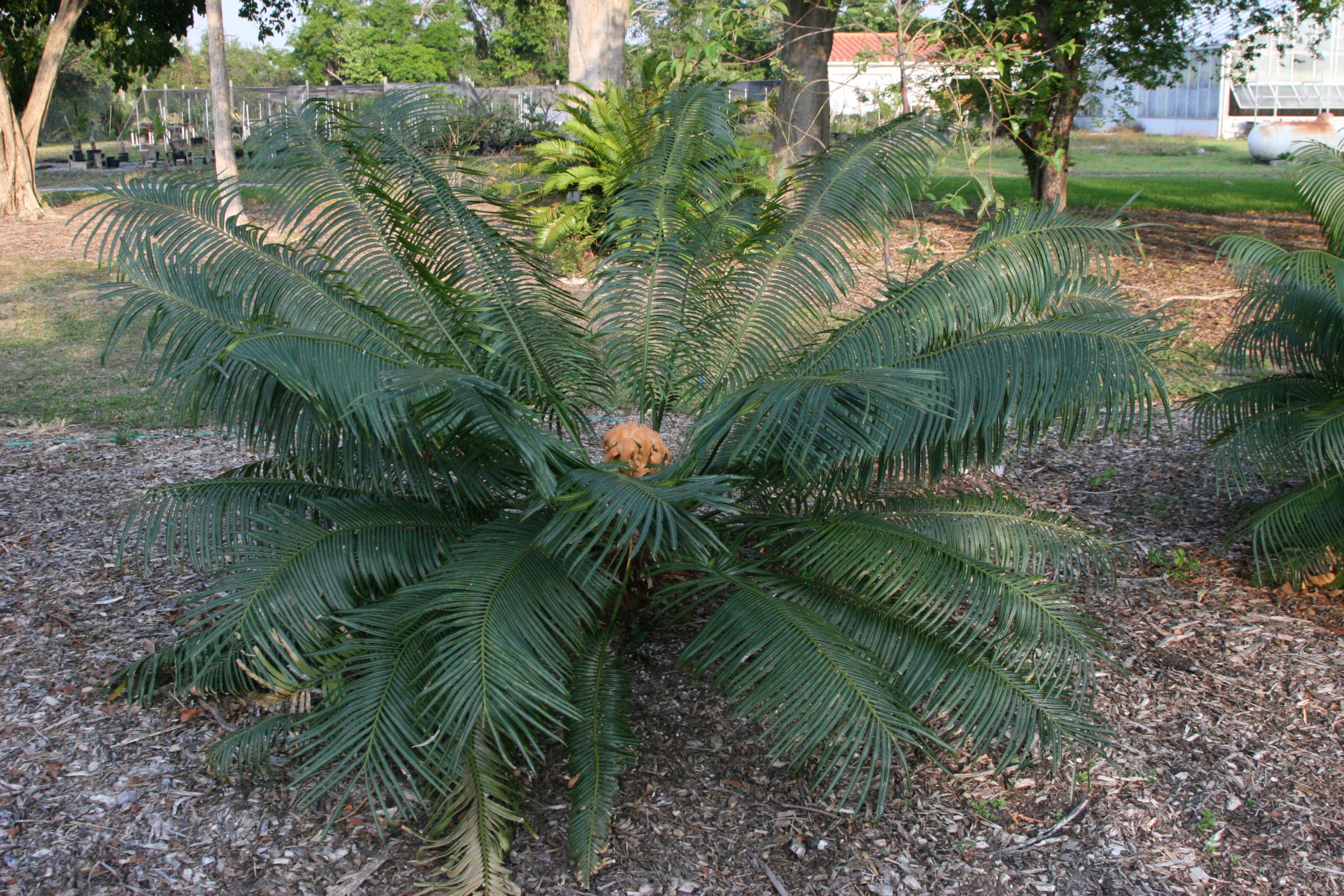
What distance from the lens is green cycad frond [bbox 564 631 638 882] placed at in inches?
97.7

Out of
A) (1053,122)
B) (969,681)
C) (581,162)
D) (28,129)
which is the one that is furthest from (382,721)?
(28,129)

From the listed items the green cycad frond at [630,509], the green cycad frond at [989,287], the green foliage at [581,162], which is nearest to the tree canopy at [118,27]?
the green foliage at [581,162]

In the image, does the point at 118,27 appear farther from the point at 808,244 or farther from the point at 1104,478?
the point at 1104,478

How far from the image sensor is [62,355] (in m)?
7.89

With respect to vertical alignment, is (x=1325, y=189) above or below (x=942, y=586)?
above

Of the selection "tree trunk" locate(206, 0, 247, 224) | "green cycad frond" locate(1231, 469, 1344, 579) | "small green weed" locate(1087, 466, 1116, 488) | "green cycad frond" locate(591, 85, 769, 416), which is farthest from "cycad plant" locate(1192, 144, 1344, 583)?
"tree trunk" locate(206, 0, 247, 224)

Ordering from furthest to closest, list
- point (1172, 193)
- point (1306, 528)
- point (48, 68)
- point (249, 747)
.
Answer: point (1172, 193)
point (48, 68)
point (1306, 528)
point (249, 747)

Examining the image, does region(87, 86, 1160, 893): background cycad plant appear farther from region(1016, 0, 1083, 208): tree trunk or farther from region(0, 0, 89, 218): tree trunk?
region(0, 0, 89, 218): tree trunk

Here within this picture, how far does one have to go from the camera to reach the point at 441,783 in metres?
2.61

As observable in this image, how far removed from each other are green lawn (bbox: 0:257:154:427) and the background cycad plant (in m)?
1.81

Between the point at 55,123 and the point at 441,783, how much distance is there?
4319cm

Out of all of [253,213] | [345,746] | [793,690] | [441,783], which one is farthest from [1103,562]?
[253,213]

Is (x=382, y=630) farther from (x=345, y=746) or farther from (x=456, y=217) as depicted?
(x=456, y=217)

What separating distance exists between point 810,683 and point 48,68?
54.9 ft
